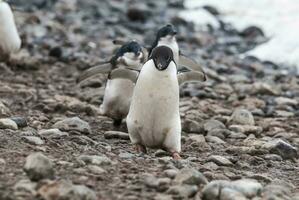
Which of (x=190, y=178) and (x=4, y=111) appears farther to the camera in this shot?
(x=4, y=111)

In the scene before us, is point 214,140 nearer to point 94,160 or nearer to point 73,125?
point 73,125

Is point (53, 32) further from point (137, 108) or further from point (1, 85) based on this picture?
point (137, 108)

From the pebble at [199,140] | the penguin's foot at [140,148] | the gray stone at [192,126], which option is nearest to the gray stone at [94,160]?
the penguin's foot at [140,148]

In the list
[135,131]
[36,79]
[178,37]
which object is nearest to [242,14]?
[178,37]

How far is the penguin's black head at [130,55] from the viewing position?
6.17 meters

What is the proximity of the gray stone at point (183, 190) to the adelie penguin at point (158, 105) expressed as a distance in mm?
1168

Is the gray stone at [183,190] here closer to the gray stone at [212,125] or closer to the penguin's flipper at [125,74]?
the penguin's flipper at [125,74]

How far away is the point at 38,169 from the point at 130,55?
2.59m

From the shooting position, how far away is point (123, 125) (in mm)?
6402

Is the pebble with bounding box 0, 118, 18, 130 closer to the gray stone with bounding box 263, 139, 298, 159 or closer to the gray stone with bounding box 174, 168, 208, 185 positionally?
the gray stone with bounding box 174, 168, 208, 185

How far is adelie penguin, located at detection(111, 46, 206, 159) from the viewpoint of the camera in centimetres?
502

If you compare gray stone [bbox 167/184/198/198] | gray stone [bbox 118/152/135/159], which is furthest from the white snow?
gray stone [bbox 167/184/198/198]

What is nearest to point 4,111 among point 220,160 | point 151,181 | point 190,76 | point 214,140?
point 190,76

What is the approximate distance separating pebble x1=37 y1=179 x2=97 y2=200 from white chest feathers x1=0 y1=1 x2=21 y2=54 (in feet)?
15.7
